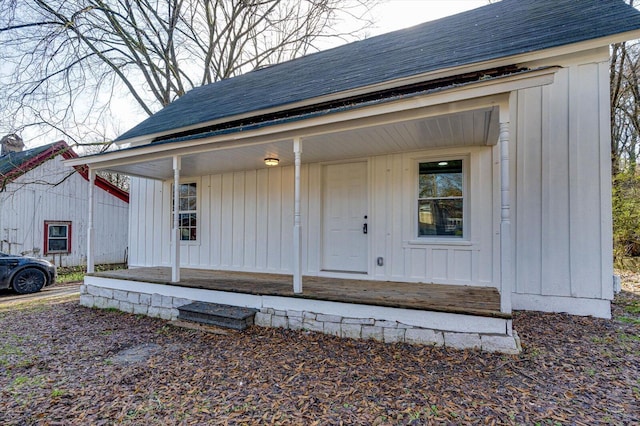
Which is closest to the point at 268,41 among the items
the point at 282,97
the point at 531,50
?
the point at 282,97

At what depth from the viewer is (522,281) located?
452cm

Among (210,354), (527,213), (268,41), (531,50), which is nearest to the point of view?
(210,354)

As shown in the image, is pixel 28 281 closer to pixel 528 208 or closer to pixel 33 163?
pixel 33 163

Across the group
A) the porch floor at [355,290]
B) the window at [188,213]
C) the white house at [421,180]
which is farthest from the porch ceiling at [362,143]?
the porch floor at [355,290]

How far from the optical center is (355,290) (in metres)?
4.43

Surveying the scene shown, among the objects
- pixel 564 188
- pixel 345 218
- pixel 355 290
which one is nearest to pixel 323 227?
pixel 345 218

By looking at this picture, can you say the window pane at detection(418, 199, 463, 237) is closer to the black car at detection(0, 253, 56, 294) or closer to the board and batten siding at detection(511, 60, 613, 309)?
the board and batten siding at detection(511, 60, 613, 309)

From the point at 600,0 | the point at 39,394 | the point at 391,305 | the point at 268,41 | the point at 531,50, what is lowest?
the point at 39,394

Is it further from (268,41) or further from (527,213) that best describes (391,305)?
(268,41)

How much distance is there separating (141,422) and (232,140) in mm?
3524

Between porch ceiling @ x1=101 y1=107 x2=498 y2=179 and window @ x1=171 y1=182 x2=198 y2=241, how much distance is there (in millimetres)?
980

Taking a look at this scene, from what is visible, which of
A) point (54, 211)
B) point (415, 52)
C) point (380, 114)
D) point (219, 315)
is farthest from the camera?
point (54, 211)

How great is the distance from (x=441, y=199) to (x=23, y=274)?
369 inches

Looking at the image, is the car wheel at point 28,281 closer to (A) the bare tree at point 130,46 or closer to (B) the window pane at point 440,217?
(A) the bare tree at point 130,46
